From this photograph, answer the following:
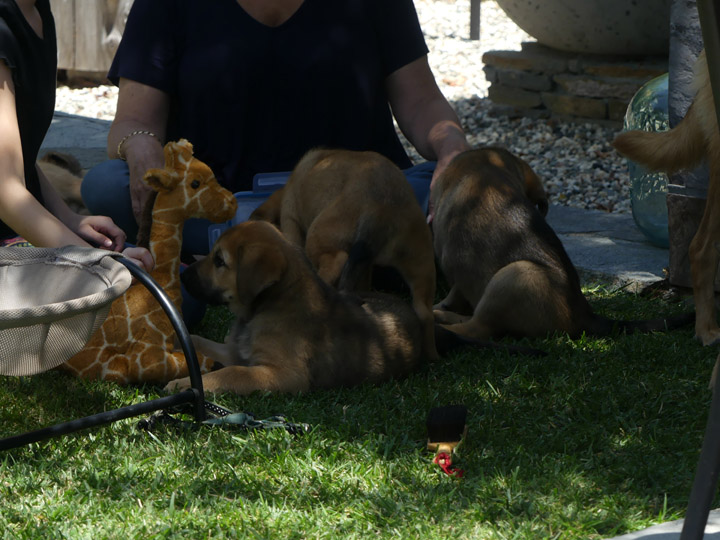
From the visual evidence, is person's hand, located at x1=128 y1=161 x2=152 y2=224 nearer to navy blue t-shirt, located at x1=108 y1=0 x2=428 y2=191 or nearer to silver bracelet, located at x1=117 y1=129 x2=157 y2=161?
silver bracelet, located at x1=117 y1=129 x2=157 y2=161

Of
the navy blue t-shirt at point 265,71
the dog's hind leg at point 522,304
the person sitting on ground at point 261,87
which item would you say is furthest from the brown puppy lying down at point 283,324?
the navy blue t-shirt at point 265,71

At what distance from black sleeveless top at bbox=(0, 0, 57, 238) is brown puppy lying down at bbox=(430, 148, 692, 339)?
193 centimetres

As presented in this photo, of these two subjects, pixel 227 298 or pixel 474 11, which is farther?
pixel 474 11

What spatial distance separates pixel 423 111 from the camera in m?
5.37

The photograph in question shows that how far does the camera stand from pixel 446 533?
105 inches

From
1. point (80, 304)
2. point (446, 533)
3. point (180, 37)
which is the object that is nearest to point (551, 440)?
point (446, 533)

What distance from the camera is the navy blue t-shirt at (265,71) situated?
5152 mm

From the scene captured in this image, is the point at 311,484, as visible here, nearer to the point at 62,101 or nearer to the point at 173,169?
the point at 173,169

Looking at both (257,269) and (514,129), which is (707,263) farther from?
(514,129)

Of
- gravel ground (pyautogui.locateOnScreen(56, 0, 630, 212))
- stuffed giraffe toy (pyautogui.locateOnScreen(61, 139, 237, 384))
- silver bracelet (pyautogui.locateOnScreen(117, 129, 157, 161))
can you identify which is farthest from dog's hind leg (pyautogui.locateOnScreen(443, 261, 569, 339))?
gravel ground (pyautogui.locateOnScreen(56, 0, 630, 212))

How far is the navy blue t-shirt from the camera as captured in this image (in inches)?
203

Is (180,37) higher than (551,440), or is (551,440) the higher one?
(180,37)

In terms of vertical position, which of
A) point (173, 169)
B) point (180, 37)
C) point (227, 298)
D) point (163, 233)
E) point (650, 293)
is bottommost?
point (650, 293)

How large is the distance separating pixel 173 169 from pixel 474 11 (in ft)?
39.7
